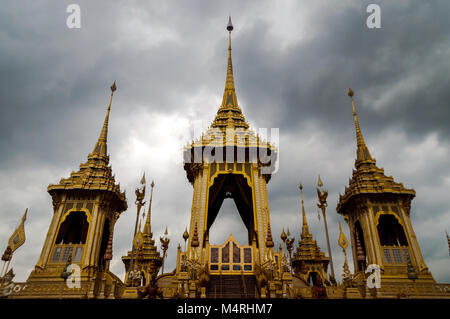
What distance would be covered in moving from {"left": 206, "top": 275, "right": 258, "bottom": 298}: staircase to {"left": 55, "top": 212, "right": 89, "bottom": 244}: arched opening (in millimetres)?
12381

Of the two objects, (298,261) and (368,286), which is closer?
(368,286)

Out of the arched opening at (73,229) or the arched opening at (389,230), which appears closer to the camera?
the arched opening at (73,229)

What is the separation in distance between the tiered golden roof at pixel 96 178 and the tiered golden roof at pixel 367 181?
23193mm

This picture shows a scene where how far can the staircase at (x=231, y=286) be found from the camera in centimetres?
1869

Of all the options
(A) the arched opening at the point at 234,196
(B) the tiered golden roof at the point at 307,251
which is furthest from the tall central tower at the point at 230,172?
(B) the tiered golden roof at the point at 307,251

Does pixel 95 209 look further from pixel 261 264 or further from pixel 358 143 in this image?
pixel 358 143

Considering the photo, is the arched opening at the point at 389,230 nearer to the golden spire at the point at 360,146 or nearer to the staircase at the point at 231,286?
the golden spire at the point at 360,146

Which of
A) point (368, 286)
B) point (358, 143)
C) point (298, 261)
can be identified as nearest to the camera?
point (368, 286)

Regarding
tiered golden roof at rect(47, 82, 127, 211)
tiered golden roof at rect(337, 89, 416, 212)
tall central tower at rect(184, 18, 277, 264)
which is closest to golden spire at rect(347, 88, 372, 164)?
tiered golden roof at rect(337, 89, 416, 212)

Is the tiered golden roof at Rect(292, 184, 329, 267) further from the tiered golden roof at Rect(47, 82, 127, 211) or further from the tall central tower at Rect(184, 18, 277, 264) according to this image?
the tiered golden roof at Rect(47, 82, 127, 211)

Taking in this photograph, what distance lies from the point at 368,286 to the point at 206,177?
15339 mm
